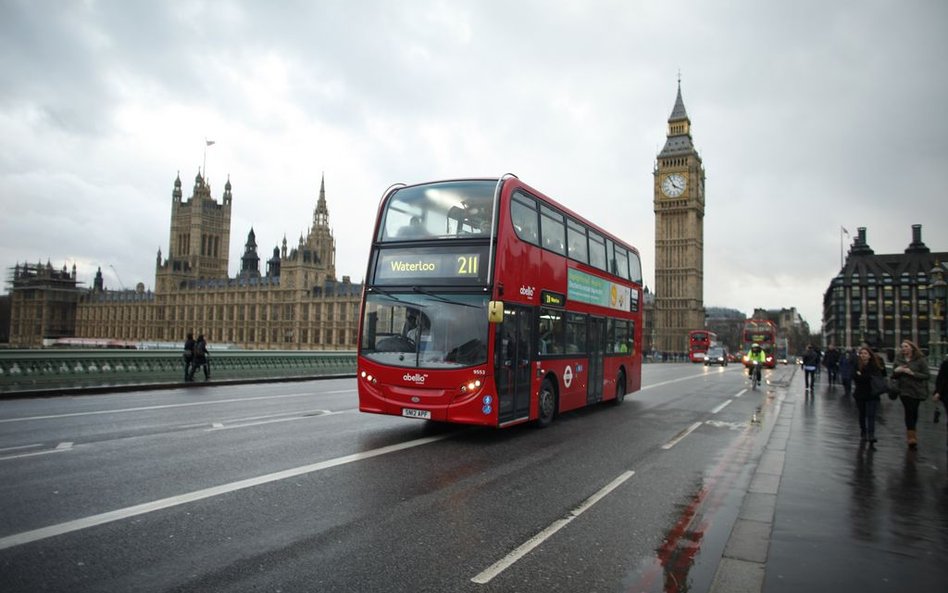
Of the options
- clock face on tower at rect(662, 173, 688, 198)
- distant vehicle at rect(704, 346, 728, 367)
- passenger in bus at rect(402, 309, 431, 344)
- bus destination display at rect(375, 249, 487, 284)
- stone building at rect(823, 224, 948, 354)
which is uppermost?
clock face on tower at rect(662, 173, 688, 198)

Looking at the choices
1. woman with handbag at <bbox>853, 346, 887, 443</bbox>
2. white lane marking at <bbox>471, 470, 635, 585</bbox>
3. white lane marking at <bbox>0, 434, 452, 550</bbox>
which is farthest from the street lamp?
white lane marking at <bbox>0, 434, 452, 550</bbox>

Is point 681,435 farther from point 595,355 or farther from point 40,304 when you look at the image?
point 40,304

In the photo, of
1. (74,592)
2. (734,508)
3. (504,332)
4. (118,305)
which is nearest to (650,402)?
(504,332)

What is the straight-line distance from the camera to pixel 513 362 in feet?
32.2

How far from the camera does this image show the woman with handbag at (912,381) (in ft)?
30.3

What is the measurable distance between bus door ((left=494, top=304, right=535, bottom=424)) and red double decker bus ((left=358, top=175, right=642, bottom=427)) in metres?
0.02

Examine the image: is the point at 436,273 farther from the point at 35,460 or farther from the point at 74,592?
the point at 74,592

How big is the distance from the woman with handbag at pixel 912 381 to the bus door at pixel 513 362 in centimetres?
603

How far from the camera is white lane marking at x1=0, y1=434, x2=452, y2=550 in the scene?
4.65 m

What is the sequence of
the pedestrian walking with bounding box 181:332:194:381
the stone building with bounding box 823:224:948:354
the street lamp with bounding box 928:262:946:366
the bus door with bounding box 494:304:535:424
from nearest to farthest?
1. the bus door with bounding box 494:304:535:424
2. the pedestrian walking with bounding box 181:332:194:381
3. the street lamp with bounding box 928:262:946:366
4. the stone building with bounding box 823:224:948:354

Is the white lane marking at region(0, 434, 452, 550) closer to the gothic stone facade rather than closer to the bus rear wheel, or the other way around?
the bus rear wheel

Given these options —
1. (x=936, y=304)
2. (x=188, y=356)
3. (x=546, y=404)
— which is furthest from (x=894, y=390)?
(x=188, y=356)

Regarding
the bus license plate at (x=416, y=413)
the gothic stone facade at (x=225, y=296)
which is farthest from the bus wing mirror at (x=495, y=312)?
the gothic stone facade at (x=225, y=296)

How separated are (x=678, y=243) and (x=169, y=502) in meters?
113
